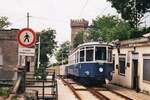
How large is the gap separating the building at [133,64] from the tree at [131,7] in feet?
38.1

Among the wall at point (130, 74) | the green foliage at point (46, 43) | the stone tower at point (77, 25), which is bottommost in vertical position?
the wall at point (130, 74)

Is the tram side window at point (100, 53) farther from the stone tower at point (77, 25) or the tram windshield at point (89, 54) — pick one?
the stone tower at point (77, 25)

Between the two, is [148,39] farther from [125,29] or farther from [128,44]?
[125,29]

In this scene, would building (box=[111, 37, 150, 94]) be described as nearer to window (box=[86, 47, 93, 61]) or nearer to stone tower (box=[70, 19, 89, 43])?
window (box=[86, 47, 93, 61])

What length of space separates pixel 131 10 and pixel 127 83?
17.9 metres

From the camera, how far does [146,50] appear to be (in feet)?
92.0

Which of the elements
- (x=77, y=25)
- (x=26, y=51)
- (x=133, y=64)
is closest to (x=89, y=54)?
(x=133, y=64)

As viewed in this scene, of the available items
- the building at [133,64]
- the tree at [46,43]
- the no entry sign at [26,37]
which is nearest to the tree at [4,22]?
the tree at [46,43]

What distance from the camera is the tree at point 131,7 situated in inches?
1951

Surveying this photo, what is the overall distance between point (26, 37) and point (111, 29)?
4747 cm

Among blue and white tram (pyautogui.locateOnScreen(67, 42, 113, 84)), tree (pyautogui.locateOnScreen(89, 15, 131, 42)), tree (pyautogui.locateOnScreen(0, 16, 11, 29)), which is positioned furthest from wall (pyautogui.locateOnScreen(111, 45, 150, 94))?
tree (pyautogui.locateOnScreen(0, 16, 11, 29))

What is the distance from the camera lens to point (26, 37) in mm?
14602

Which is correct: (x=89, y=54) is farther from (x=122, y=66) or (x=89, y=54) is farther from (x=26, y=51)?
(x=26, y=51)

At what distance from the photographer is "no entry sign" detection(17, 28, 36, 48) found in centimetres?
1438
